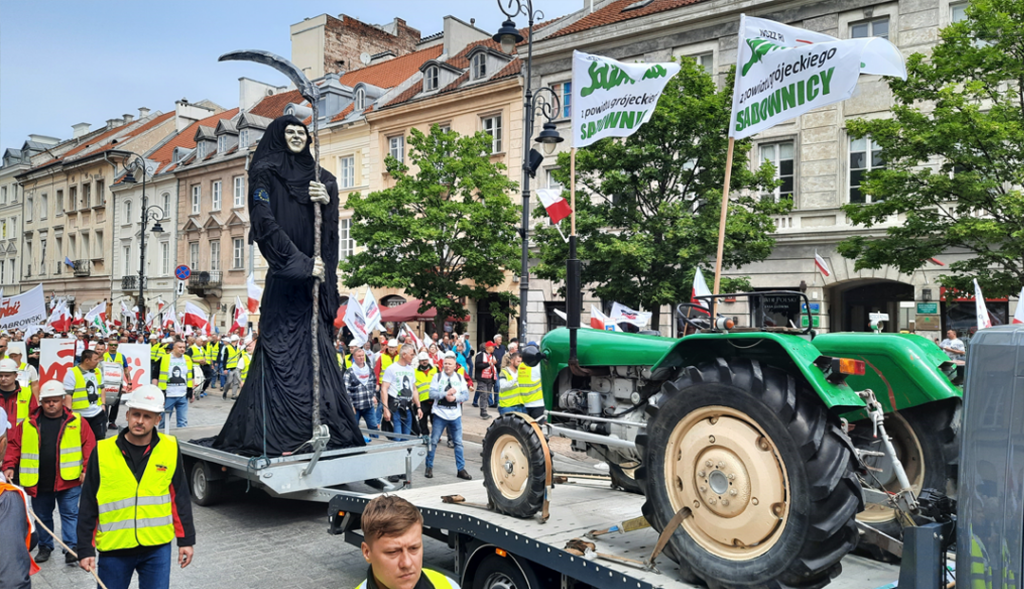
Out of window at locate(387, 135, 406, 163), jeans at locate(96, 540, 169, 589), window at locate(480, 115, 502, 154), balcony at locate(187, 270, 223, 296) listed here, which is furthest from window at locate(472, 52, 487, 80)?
jeans at locate(96, 540, 169, 589)

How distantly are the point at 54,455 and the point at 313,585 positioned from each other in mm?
2509

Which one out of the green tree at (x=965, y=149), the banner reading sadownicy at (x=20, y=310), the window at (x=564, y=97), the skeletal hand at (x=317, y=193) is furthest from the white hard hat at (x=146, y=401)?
the window at (x=564, y=97)

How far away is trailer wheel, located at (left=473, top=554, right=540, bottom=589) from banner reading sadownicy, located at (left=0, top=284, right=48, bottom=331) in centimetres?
1139

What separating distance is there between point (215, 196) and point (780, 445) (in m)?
44.7

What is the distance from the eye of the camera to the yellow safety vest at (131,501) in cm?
444

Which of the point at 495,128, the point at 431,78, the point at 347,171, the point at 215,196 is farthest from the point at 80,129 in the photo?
the point at 495,128

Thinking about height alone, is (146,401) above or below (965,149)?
below

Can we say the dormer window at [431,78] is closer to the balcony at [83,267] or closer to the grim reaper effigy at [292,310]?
the grim reaper effigy at [292,310]

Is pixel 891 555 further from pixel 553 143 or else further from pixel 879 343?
pixel 553 143

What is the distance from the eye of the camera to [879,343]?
4633 mm

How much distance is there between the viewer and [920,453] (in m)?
4.88

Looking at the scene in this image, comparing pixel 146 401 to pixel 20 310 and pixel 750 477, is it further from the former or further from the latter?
pixel 20 310

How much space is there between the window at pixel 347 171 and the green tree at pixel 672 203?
1893 centimetres

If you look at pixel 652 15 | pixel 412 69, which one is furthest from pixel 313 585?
pixel 412 69
